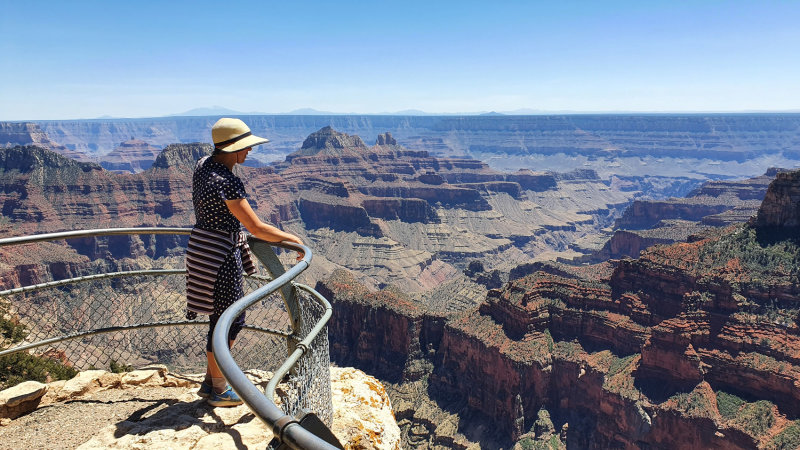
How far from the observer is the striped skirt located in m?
5.73

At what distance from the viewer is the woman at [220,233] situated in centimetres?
555

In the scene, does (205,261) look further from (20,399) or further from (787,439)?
(787,439)

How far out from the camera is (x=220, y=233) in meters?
5.76

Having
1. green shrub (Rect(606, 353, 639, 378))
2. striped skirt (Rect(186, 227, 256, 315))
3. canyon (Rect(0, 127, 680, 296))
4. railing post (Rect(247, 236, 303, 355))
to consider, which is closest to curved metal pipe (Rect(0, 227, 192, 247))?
striped skirt (Rect(186, 227, 256, 315))

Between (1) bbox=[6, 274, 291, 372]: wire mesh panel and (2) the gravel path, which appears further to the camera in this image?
(1) bbox=[6, 274, 291, 372]: wire mesh panel

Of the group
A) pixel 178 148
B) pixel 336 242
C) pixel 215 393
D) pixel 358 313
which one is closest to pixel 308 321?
pixel 215 393

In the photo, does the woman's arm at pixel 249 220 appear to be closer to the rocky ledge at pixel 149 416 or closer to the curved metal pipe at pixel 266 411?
the rocky ledge at pixel 149 416

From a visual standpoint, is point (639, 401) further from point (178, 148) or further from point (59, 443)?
point (178, 148)

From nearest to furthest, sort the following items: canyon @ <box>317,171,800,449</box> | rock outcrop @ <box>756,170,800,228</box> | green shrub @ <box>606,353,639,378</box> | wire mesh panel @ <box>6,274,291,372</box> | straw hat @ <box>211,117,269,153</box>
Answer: straw hat @ <box>211,117,269,153</box> → wire mesh panel @ <box>6,274,291,372</box> → canyon @ <box>317,171,800,449</box> → green shrub @ <box>606,353,639,378</box> → rock outcrop @ <box>756,170,800,228</box>

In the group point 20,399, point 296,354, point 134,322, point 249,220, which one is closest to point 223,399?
point 249,220

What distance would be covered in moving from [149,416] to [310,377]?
2.51m

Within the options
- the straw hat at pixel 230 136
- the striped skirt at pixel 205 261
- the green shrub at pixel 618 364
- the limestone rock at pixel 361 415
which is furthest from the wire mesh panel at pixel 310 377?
the green shrub at pixel 618 364

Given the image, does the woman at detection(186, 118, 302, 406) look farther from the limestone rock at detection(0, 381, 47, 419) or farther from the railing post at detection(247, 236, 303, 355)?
the limestone rock at detection(0, 381, 47, 419)

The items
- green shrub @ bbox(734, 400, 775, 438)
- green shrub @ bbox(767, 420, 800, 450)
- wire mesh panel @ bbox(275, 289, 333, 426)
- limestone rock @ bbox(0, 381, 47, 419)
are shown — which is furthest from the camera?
green shrub @ bbox(734, 400, 775, 438)
